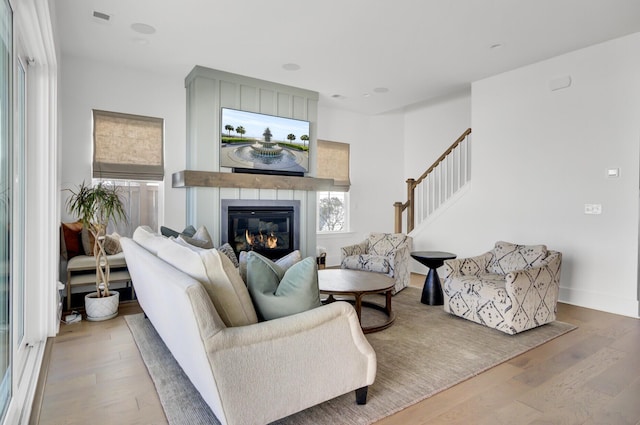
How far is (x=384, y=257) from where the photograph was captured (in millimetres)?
4742

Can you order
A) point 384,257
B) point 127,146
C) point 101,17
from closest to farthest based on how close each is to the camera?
point 101,17, point 384,257, point 127,146

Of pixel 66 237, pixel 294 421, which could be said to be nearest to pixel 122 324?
pixel 66 237

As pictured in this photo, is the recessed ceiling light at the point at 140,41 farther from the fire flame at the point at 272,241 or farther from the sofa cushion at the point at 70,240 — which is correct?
the fire flame at the point at 272,241

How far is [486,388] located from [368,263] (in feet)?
7.95

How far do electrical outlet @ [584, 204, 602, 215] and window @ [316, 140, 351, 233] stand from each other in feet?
12.3

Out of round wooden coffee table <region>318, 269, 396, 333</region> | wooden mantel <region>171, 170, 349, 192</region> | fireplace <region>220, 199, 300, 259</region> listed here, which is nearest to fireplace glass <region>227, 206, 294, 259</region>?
fireplace <region>220, 199, 300, 259</region>

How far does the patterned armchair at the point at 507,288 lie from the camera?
3363 mm

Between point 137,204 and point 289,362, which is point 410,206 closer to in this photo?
point 137,204

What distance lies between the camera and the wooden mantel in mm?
4820

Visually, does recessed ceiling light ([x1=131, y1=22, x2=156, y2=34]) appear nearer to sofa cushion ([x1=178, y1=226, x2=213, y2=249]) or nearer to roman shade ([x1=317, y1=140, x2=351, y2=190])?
sofa cushion ([x1=178, y1=226, x2=213, y2=249])

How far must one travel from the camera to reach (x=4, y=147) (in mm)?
1887

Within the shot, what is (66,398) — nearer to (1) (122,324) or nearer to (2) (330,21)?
(1) (122,324)

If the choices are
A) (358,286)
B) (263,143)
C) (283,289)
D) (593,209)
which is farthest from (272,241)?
(593,209)

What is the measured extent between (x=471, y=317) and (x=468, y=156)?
3.00m
